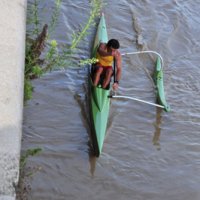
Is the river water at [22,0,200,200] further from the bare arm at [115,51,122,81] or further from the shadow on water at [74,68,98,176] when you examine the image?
the bare arm at [115,51,122,81]

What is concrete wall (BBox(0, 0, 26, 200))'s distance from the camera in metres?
2.57

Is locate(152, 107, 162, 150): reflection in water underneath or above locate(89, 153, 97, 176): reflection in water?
underneath

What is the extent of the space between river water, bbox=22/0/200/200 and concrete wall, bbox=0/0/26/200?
2.70 meters

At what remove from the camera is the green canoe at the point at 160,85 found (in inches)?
323

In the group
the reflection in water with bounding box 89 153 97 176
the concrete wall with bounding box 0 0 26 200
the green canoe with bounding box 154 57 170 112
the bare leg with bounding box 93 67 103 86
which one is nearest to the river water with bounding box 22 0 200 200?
the reflection in water with bounding box 89 153 97 176

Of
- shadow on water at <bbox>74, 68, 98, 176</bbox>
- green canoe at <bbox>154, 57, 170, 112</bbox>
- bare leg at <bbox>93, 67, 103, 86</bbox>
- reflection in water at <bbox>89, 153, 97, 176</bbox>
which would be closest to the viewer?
reflection in water at <bbox>89, 153, 97, 176</bbox>

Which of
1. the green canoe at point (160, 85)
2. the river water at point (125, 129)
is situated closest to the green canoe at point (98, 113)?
the river water at point (125, 129)

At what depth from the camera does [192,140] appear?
7809 millimetres

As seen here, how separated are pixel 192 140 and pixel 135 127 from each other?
105 cm

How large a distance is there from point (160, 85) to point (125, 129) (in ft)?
4.86

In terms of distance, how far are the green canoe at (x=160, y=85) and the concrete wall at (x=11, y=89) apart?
15.8ft

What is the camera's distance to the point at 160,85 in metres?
8.63

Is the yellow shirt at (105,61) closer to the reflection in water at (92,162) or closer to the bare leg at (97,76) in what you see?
the bare leg at (97,76)

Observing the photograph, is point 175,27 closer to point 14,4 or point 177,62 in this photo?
point 177,62
